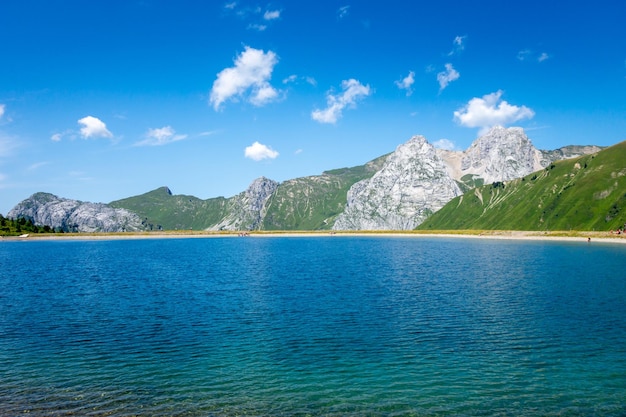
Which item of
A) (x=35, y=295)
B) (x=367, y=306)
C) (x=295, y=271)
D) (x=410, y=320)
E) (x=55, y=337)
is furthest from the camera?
(x=295, y=271)

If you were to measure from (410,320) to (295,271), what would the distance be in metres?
64.0

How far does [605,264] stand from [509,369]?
10524 centimetres

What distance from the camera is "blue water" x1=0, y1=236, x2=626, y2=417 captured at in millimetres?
30891

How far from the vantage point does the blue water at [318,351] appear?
3089 cm

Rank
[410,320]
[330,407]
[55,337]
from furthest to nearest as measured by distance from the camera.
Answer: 1. [410,320]
2. [55,337]
3. [330,407]

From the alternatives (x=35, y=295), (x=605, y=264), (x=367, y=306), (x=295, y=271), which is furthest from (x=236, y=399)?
(x=605, y=264)

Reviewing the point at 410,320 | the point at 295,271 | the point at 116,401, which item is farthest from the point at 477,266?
the point at 116,401

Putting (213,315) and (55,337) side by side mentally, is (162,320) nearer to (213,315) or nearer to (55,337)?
(213,315)

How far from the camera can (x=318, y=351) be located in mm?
42969

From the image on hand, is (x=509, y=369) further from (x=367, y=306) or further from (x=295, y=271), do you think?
(x=295, y=271)

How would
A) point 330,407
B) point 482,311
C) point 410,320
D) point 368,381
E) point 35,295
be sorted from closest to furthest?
point 330,407 < point 368,381 < point 410,320 < point 482,311 < point 35,295

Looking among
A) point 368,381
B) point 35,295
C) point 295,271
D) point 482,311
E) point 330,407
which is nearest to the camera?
point 330,407

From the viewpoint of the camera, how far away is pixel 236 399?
31594 mm

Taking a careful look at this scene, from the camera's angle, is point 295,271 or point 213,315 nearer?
point 213,315
